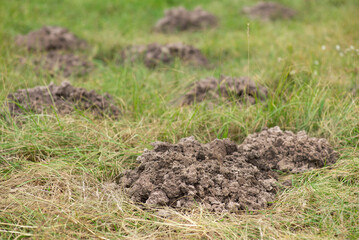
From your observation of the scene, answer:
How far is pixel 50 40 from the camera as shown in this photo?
5254 mm

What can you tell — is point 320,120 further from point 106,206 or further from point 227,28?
point 227,28

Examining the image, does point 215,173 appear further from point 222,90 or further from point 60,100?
point 60,100

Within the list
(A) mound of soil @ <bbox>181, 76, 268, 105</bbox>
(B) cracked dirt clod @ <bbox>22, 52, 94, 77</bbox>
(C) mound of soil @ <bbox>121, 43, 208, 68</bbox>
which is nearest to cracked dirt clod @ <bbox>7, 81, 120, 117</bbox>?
(A) mound of soil @ <bbox>181, 76, 268, 105</bbox>

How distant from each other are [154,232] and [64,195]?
643mm

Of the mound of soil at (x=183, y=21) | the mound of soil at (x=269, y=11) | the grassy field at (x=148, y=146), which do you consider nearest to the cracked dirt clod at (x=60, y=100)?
the grassy field at (x=148, y=146)

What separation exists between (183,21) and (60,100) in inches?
161

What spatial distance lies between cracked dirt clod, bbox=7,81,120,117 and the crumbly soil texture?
3.15ft

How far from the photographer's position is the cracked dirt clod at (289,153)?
2572mm

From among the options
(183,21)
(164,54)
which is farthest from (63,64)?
(183,21)

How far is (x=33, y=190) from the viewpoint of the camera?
2.25 m

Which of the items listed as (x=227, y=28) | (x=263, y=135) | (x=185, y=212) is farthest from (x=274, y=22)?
(x=185, y=212)

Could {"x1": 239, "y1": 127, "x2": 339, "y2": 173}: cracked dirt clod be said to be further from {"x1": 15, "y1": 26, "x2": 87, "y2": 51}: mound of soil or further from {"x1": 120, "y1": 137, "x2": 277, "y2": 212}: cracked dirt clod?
{"x1": 15, "y1": 26, "x2": 87, "y2": 51}: mound of soil

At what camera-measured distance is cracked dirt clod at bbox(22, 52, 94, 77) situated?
4.41 meters

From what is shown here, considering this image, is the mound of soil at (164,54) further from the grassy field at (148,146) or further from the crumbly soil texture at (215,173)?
the crumbly soil texture at (215,173)
